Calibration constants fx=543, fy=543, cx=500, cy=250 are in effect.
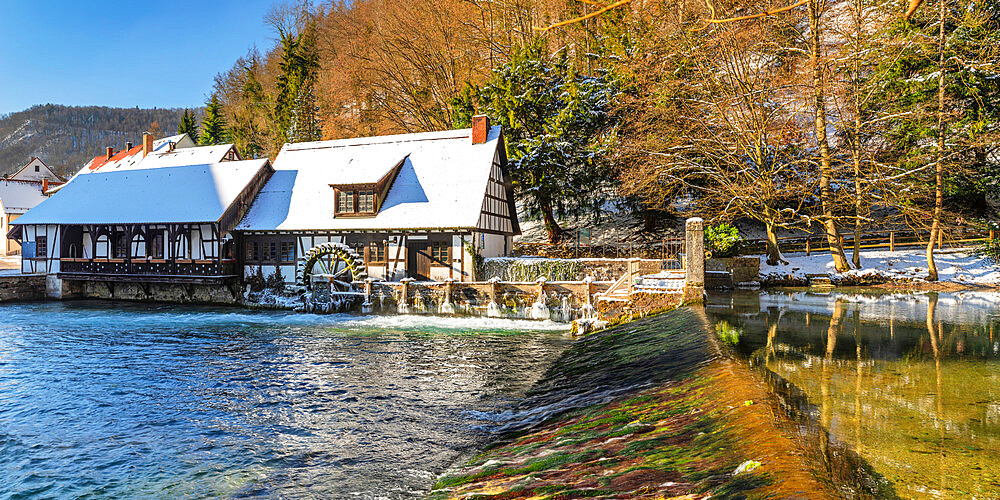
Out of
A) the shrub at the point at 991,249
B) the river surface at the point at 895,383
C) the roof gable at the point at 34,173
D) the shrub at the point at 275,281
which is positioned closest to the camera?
the river surface at the point at 895,383

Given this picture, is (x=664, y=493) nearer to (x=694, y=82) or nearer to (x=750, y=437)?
(x=750, y=437)

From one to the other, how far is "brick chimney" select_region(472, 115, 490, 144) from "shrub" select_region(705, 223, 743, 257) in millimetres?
11449

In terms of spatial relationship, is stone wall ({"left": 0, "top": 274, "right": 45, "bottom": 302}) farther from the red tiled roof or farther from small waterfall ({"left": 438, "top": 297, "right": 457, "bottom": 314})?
small waterfall ({"left": 438, "top": 297, "right": 457, "bottom": 314})

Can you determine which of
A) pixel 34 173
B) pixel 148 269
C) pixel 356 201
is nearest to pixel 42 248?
pixel 148 269

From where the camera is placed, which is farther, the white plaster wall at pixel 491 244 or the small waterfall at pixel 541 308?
the white plaster wall at pixel 491 244

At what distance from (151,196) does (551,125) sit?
2135 centimetres

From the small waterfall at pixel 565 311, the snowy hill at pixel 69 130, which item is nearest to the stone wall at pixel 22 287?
the small waterfall at pixel 565 311

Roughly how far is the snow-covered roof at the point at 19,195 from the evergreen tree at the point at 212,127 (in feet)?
54.2

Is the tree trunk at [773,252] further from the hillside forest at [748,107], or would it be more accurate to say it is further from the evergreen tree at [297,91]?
the evergreen tree at [297,91]

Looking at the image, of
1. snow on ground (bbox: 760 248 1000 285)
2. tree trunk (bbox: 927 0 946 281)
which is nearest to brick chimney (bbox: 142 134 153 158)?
snow on ground (bbox: 760 248 1000 285)

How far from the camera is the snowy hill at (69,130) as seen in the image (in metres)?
120

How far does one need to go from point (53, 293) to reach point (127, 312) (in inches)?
338

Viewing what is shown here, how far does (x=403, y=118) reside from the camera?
1640 inches

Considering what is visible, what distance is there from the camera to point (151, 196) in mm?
28359
